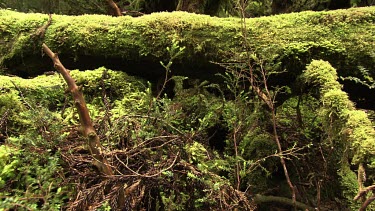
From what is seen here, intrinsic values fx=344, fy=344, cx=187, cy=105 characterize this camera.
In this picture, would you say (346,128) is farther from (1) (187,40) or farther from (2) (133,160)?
(1) (187,40)

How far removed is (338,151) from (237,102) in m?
1.37

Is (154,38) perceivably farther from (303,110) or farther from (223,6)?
(223,6)

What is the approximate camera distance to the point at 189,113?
5.07 metres

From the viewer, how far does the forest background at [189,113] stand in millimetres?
2828

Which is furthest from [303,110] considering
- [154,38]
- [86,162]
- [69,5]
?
[69,5]

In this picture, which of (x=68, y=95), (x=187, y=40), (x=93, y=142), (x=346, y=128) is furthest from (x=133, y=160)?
(x=187, y=40)

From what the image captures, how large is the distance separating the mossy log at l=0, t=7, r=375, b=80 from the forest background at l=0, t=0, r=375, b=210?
2 centimetres

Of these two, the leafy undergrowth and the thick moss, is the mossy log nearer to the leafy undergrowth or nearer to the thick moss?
the thick moss

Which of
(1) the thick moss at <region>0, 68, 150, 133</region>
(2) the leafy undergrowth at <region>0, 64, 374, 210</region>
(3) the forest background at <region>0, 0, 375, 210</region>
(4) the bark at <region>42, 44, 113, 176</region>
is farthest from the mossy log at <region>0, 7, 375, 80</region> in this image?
(4) the bark at <region>42, 44, 113, 176</region>

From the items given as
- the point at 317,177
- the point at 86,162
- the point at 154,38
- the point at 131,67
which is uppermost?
the point at 154,38

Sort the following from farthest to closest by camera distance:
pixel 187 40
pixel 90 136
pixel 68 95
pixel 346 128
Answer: pixel 187 40 → pixel 68 95 → pixel 346 128 → pixel 90 136

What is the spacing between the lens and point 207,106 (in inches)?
196

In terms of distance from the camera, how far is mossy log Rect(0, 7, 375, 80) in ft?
15.7

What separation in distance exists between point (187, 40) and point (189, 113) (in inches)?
44.0
